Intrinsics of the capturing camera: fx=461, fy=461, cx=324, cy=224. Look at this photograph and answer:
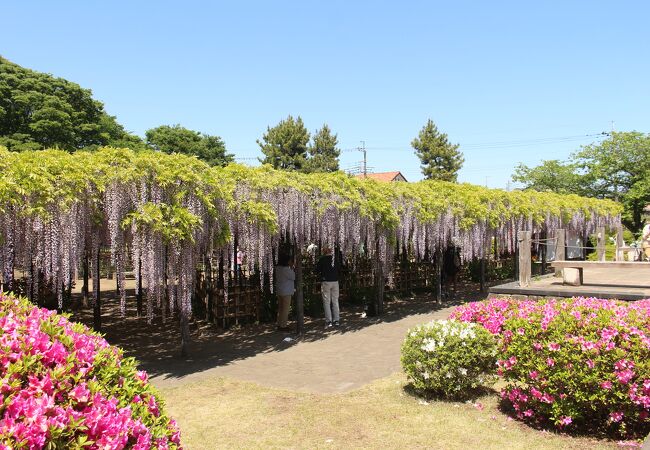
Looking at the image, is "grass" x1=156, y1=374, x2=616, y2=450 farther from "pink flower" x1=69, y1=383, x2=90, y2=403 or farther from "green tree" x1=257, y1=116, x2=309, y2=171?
"green tree" x1=257, y1=116, x2=309, y2=171

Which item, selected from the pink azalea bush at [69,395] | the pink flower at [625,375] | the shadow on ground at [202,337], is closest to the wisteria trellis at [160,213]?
the shadow on ground at [202,337]

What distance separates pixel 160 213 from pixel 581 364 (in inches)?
252

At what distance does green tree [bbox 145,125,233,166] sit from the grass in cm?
3633

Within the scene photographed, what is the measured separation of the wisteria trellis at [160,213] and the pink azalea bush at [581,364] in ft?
17.9

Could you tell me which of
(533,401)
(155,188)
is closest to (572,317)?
(533,401)

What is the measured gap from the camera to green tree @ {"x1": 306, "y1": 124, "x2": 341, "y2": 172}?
2189 inches

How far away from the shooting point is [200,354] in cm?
969

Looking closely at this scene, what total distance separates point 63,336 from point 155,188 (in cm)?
541

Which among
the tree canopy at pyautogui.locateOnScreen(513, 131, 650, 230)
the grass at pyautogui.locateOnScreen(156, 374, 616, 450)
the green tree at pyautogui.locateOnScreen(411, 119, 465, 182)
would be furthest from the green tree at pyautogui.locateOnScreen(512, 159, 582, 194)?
the grass at pyautogui.locateOnScreen(156, 374, 616, 450)

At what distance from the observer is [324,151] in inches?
2238

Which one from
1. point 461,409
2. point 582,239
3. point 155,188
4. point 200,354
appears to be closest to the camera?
point 461,409

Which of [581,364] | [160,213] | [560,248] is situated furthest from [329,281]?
[581,364]

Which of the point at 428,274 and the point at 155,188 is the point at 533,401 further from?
the point at 428,274

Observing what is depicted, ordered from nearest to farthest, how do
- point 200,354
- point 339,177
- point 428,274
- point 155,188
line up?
point 155,188
point 200,354
point 339,177
point 428,274
